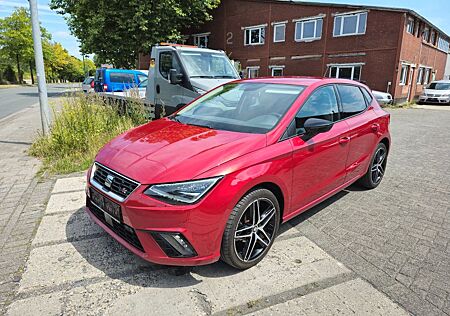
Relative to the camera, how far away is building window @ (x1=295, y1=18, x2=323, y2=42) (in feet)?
69.8

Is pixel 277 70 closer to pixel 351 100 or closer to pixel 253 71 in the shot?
pixel 253 71

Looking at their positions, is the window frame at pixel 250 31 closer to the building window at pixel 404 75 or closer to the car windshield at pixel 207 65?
the building window at pixel 404 75

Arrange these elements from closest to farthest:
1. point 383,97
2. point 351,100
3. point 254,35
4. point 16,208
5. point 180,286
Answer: point 180,286
point 16,208
point 351,100
point 383,97
point 254,35

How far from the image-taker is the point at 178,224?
2271 millimetres

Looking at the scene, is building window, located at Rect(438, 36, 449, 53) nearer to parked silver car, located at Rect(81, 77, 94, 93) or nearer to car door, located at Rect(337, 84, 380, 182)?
parked silver car, located at Rect(81, 77, 94, 93)

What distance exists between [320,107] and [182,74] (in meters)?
4.64

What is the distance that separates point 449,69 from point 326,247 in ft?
126

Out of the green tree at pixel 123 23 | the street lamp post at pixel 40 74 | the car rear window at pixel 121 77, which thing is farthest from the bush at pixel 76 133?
the green tree at pixel 123 23

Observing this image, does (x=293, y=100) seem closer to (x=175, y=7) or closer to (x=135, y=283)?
(x=135, y=283)

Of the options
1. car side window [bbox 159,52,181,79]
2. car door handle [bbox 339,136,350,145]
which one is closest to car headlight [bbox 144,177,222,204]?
car door handle [bbox 339,136,350,145]

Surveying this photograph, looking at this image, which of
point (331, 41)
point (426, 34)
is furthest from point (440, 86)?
point (331, 41)

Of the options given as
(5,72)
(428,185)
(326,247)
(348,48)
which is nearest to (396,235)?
(326,247)

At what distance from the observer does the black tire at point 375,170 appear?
180 inches

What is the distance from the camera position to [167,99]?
7.81 metres
